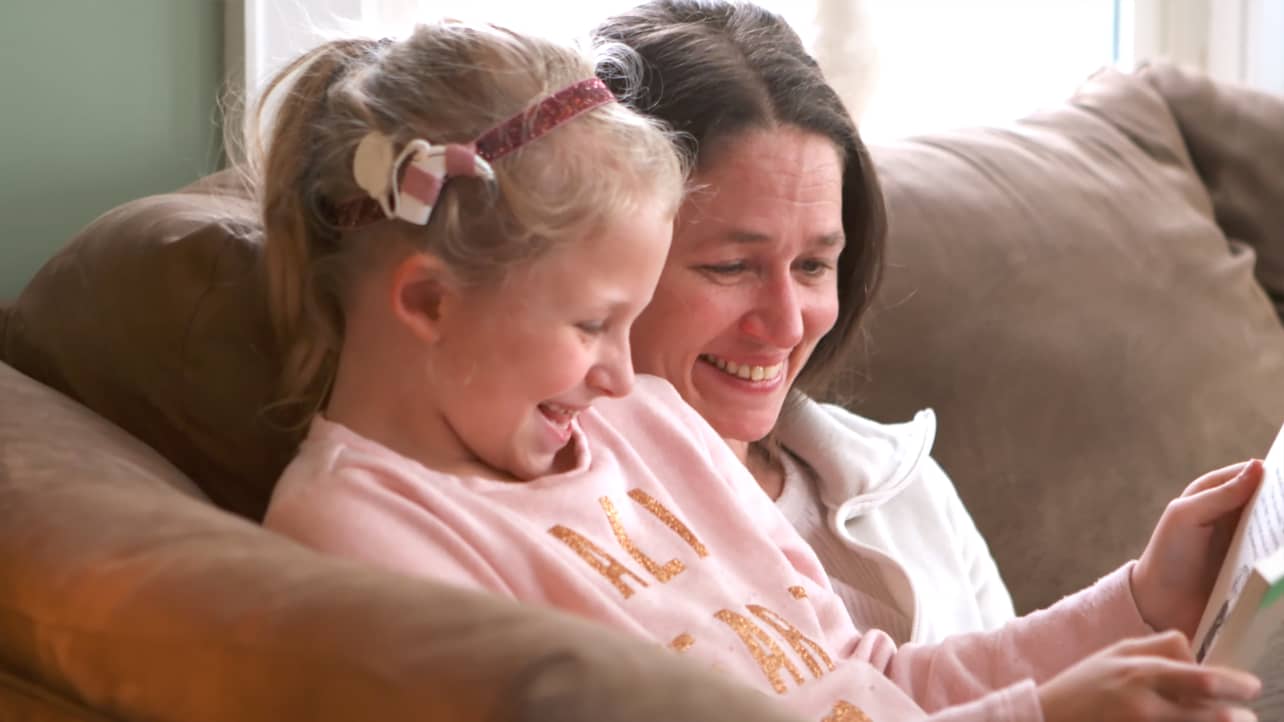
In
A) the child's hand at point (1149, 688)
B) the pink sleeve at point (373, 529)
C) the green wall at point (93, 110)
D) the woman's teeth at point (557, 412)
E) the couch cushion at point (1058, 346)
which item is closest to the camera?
the child's hand at point (1149, 688)

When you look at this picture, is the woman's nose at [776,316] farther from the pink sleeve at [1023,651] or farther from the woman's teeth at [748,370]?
the pink sleeve at [1023,651]

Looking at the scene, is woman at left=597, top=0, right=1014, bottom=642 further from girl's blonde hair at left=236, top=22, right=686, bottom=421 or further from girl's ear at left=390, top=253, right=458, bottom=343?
girl's ear at left=390, top=253, right=458, bottom=343

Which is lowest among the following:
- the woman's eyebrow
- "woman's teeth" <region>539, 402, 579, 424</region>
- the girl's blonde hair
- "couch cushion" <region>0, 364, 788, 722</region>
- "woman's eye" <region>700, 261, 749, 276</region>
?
"woman's eye" <region>700, 261, 749, 276</region>

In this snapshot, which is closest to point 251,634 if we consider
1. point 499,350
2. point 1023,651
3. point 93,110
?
point 499,350

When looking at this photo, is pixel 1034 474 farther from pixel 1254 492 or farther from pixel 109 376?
pixel 109 376

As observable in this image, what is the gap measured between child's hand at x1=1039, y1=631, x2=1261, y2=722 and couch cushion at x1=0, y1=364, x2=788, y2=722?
269 millimetres

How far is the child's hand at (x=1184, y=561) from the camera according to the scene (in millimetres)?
1188

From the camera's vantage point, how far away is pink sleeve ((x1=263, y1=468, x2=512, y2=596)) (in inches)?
38.4

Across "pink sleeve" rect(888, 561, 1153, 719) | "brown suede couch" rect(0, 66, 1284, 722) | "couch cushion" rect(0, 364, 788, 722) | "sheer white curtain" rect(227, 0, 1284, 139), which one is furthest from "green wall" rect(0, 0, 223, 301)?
"pink sleeve" rect(888, 561, 1153, 719)

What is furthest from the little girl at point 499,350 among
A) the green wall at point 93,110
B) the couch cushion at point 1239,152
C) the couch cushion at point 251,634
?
the couch cushion at point 1239,152

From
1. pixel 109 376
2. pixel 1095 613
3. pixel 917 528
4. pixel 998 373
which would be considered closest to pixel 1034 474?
pixel 998 373

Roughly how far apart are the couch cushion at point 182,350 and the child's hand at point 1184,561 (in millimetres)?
643

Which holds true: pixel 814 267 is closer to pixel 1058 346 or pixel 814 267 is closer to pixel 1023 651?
pixel 1023 651

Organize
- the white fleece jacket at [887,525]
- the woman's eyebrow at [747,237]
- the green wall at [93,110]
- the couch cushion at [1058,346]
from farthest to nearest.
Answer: the couch cushion at [1058,346] < the green wall at [93,110] < the white fleece jacket at [887,525] < the woman's eyebrow at [747,237]
